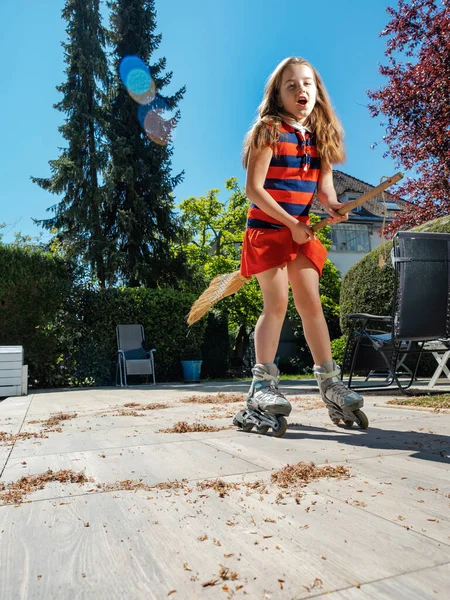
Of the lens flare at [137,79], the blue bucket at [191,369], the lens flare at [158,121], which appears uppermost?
the lens flare at [137,79]

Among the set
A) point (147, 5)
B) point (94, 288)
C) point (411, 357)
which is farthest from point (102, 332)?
point (147, 5)

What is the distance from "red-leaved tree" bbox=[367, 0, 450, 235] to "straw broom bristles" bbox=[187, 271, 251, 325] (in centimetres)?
694

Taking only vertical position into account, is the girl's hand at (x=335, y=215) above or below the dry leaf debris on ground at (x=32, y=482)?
above

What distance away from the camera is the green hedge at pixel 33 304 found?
8672 mm

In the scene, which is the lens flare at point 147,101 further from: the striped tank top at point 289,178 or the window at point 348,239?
the window at point 348,239

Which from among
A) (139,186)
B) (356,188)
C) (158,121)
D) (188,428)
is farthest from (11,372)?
(356,188)

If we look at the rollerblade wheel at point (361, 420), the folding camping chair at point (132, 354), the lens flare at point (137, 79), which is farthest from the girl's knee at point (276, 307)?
the lens flare at point (137, 79)

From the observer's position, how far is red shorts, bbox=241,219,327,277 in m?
2.23

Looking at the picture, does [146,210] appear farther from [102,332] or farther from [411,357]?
[411,357]

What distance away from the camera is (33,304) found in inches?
353

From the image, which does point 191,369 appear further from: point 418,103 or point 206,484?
point 206,484

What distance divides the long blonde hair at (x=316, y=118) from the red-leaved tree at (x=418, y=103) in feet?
22.6

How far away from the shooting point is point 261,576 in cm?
73

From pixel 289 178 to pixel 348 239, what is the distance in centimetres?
2422
